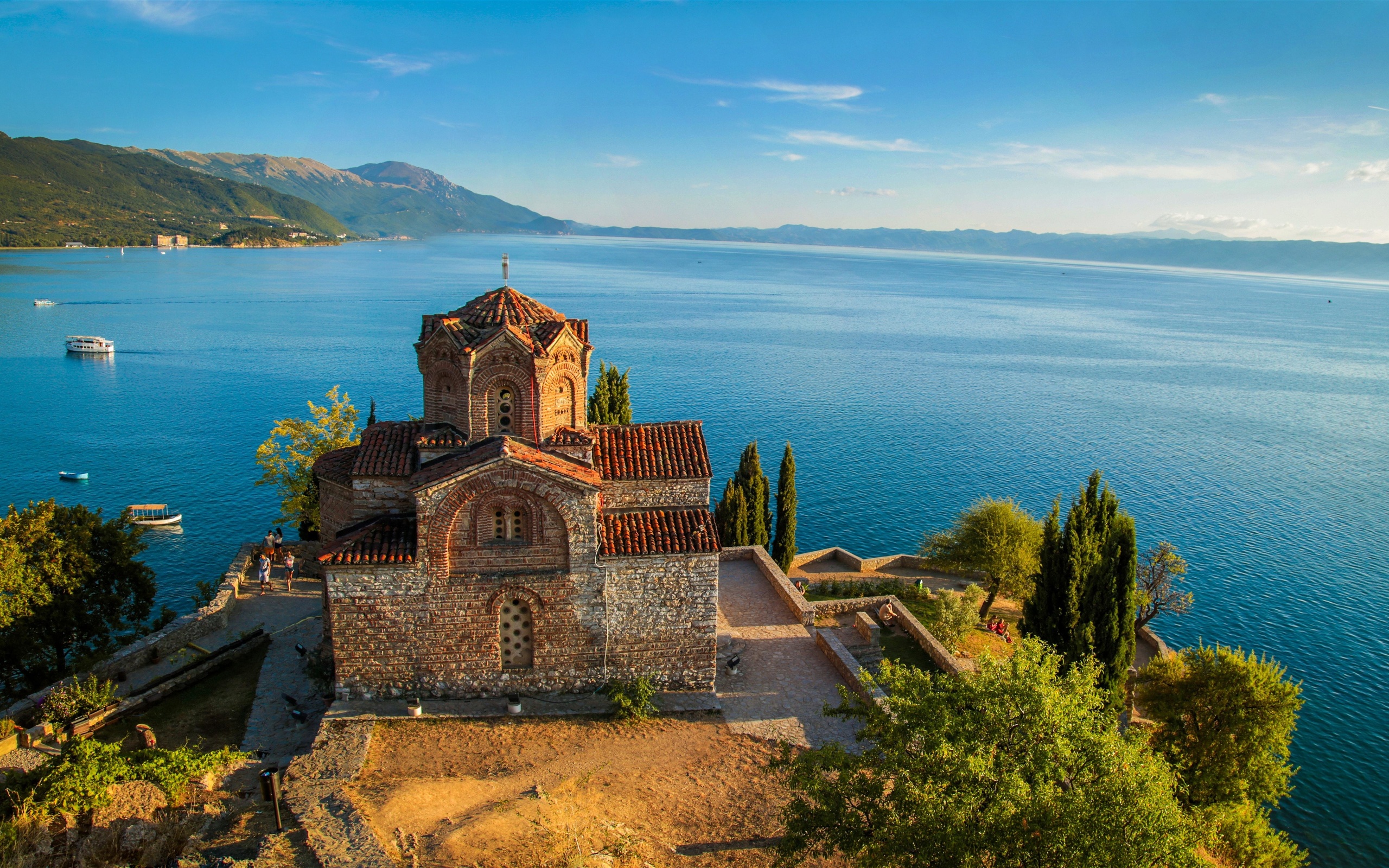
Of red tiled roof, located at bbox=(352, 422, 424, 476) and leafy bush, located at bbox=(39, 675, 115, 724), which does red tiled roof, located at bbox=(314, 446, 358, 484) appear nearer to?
red tiled roof, located at bbox=(352, 422, 424, 476)

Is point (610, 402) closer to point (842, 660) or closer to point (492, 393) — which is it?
point (492, 393)

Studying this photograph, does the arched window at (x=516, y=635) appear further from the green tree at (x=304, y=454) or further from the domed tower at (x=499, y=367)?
the green tree at (x=304, y=454)

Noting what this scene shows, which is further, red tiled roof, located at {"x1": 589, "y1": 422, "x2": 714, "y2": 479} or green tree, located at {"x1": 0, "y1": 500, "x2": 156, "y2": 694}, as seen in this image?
green tree, located at {"x1": 0, "y1": 500, "x2": 156, "y2": 694}

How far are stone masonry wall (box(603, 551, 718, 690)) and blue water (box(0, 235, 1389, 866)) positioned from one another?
65.2 ft

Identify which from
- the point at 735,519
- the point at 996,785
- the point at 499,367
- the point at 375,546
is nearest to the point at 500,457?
the point at 499,367

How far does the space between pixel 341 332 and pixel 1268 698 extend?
10223 cm

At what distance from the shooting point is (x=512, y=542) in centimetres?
1862

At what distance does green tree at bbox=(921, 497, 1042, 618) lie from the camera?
31906mm

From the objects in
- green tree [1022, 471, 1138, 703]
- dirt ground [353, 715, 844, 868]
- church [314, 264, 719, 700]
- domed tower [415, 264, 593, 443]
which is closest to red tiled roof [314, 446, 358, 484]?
church [314, 264, 719, 700]

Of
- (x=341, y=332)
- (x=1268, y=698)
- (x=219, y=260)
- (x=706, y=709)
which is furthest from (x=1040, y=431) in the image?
(x=219, y=260)

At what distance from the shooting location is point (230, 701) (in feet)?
64.8

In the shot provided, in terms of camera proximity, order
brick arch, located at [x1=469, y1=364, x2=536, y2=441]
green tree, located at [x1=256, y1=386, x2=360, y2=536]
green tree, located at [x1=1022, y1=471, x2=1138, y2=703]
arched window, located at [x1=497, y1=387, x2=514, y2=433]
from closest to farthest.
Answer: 1. brick arch, located at [x1=469, y1=364, x2=536, y2=441]
2. arched window, located at [x1=497, y1=387, x2=514, y2=433]
3. green tree, located at [x1=1022, y1=471, x2=1138, y2=703]
4. green tree, located at [x1=256, y1=386, x2=360, y2=536]

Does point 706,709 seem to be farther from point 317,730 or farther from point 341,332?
point 341,332

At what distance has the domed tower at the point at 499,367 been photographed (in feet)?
63.7
